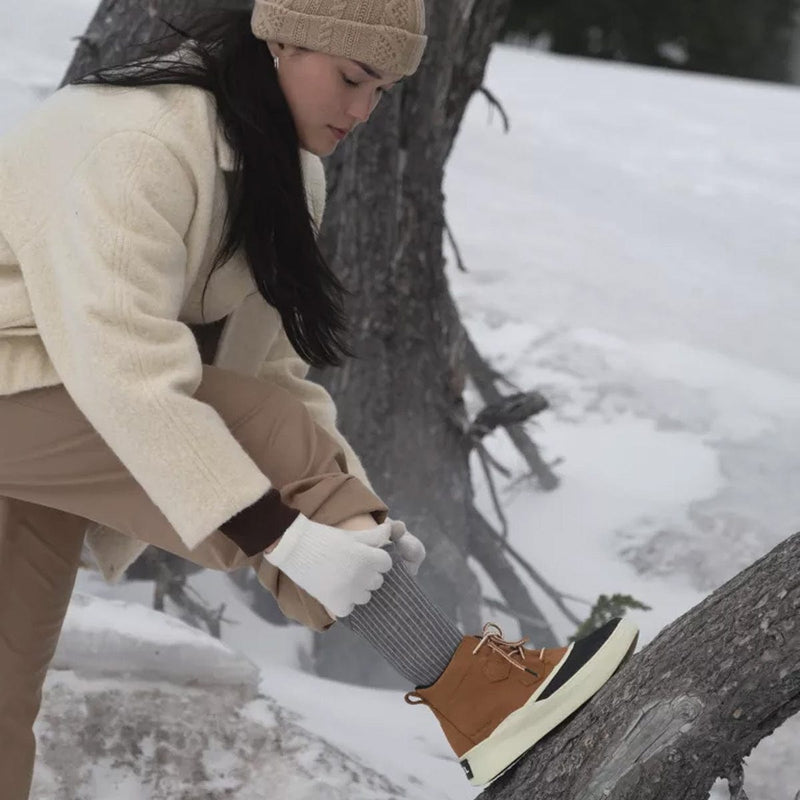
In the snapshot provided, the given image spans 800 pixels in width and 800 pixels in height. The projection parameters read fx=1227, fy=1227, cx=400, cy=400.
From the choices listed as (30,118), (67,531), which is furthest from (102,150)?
(67,531)

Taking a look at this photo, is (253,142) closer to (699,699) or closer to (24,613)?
(24,613)

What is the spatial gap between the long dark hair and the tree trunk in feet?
3.66

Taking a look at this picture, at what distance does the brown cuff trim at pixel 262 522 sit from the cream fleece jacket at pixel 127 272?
2 centimetres

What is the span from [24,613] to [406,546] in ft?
2.10

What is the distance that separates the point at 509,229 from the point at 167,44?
156 inches

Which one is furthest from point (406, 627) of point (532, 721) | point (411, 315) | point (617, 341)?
point (617, 341)

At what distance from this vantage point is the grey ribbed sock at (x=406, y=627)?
5.24ft

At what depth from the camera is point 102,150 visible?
61.5 inches

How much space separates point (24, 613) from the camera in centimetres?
187

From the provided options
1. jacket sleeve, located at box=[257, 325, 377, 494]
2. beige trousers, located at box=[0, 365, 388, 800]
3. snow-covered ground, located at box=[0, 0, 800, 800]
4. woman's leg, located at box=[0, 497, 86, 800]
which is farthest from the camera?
snow-covered ground, located at box=[0, 0, 800, 800]

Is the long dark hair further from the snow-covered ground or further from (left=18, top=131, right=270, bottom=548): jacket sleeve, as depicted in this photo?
the snow-covered ground

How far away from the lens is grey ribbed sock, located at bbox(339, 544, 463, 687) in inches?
62.8

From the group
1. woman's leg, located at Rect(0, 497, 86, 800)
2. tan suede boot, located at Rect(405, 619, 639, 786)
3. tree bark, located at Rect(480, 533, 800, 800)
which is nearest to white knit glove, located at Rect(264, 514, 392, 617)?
tan suede boot, located at Rect(405, 619, 639, 786)

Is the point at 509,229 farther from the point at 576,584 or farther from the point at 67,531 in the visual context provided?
the point at 67,531
